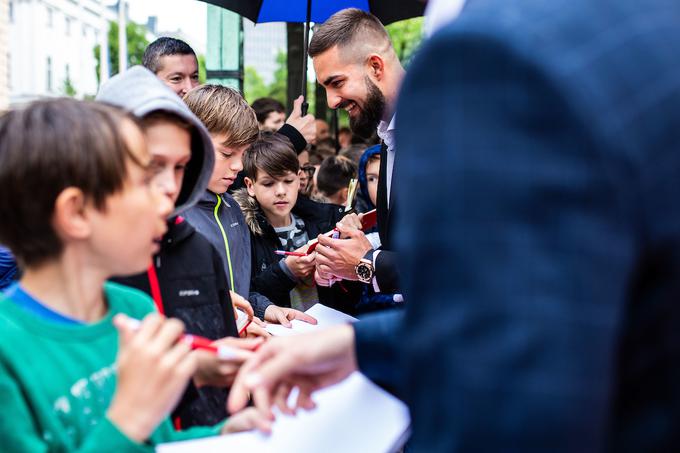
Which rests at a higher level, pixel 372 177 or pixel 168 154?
pixel 168 154

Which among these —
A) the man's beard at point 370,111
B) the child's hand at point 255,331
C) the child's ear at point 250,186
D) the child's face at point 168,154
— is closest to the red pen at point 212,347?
the child's face at point 168,154

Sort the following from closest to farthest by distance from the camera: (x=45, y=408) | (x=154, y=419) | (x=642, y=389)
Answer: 1. (x=642, y=389)
2. (x=154, y=419)
3. (x=45, y=408)

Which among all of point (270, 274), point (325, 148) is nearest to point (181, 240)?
point (270, 274)

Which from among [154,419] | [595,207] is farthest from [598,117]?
[154,419]

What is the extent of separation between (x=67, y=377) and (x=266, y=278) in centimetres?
273

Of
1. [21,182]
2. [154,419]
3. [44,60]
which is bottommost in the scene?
[154,419]

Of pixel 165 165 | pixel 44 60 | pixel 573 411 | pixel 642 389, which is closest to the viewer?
pixel 573 411

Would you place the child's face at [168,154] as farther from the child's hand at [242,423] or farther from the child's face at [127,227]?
the child's hand at [242,423]

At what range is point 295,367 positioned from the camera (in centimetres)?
134

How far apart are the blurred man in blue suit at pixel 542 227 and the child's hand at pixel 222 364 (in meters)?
0.83

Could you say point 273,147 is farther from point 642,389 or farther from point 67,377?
point 642,389

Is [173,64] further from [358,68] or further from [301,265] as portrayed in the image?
[301,265]

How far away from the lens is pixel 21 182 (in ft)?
5.18

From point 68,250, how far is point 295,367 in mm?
612
